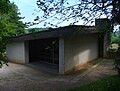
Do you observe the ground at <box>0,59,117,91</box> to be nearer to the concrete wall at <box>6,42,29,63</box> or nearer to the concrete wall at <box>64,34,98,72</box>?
the concrete wall at <box>64,34,98,72</box>

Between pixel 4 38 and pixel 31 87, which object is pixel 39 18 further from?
pixel 31 87

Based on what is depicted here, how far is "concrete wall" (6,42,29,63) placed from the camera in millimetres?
19062

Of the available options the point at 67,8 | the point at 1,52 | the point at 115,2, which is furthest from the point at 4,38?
the point at 115,2

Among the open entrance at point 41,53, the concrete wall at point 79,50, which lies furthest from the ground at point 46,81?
the open entrance at point 41,53

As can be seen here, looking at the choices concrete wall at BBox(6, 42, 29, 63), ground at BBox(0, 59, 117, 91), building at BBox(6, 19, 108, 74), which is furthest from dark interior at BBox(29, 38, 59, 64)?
ground at BBox(0, 59, 117, 91)

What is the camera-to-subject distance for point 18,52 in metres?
20.0

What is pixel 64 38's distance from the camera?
14.0 metres

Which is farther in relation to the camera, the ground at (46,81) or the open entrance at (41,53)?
the open entrance at (41,53)

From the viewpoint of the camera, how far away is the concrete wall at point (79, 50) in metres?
15.0

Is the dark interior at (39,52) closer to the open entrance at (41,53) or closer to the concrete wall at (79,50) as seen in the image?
the open entrance at (41,53)

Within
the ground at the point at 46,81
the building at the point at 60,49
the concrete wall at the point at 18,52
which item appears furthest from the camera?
the concrete wall at the point at 18,52

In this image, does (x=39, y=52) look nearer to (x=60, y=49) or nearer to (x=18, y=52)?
(x=18, y=52)

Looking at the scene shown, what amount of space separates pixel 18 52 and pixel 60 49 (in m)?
6.70

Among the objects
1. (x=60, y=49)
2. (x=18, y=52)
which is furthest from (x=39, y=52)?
(x=60, y=49)
